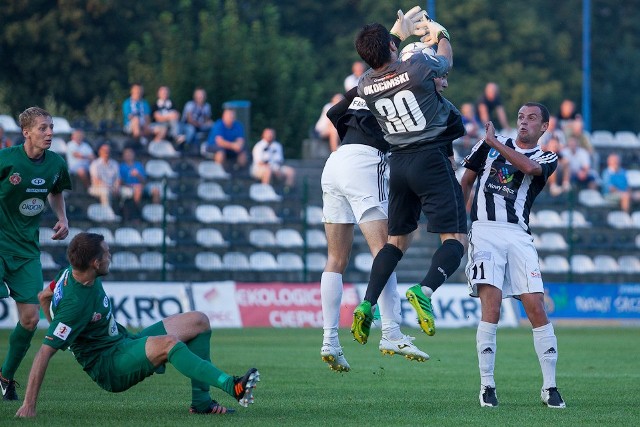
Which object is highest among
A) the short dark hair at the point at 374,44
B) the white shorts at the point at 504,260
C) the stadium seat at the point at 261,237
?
the short dark hair at the point at 374,44

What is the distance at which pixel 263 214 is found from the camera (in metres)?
23.5

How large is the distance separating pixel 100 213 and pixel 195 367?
13893 millimetres

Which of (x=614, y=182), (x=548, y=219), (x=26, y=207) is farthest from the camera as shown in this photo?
(x=614, y=182)

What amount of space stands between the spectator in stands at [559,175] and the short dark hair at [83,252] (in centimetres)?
1825

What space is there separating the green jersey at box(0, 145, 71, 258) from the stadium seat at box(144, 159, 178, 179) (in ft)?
42.6

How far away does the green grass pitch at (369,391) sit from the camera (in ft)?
27.8

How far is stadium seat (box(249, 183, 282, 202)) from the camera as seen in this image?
78.0ft

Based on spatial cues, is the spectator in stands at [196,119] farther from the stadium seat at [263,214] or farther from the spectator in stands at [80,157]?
the spectator in stands at [80,157]

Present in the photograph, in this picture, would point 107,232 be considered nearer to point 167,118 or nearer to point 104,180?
point 104,180

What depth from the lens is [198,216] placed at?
895 inches

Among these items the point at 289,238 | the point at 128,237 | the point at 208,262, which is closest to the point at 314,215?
the point at 289,238

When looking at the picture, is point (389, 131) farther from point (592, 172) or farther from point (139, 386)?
point (592, 172)

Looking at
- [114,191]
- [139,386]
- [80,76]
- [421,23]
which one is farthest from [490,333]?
[80,76]

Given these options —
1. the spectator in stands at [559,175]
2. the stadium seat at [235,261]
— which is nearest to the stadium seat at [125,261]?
the stadium seat at [235,261]
